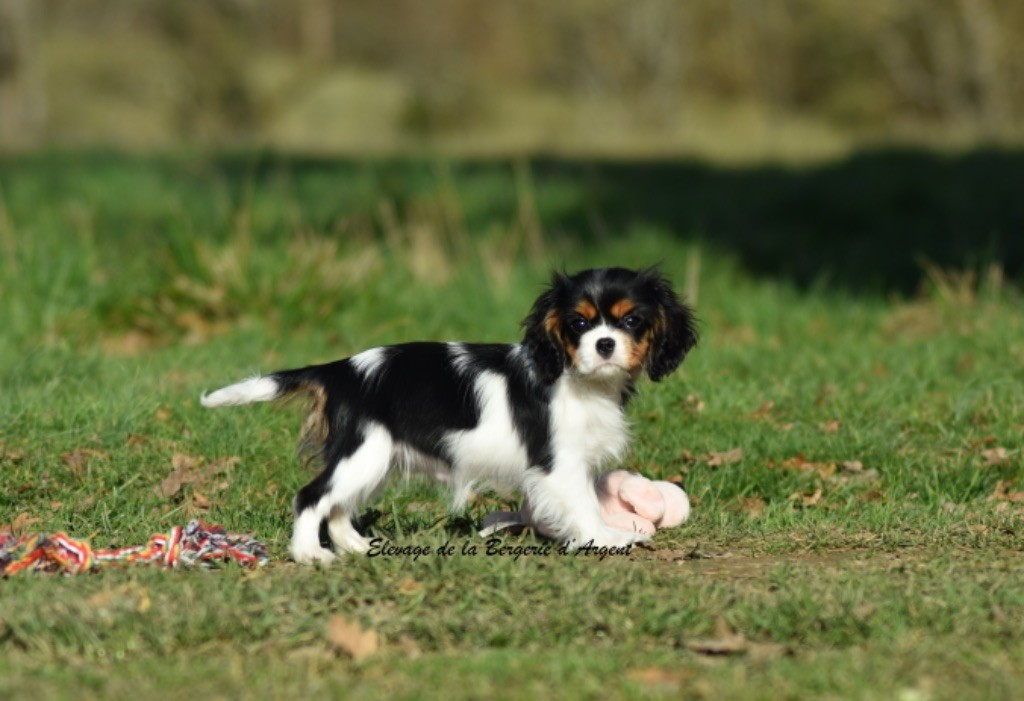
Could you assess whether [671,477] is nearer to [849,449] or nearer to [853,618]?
[849,449]

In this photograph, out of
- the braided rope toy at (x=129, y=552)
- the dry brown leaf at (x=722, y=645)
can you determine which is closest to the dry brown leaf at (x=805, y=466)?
the dry brown leaf at (x=722, y=645)

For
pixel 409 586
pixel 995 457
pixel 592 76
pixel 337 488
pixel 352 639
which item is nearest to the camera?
pixel 352 639

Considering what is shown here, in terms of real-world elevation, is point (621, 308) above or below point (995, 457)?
above

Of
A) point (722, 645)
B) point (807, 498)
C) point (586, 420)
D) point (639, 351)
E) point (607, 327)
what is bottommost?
point (807, 498)

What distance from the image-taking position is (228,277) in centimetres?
1022

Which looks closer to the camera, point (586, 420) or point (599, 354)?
point (599, 354)

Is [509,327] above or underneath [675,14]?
underneath

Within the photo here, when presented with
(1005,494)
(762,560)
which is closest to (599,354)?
(762,560)

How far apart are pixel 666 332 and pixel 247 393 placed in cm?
172

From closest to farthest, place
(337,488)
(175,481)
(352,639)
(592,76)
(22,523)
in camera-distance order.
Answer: (352,639)
(337,488)
(22,523)
(175,481)
(592,76)

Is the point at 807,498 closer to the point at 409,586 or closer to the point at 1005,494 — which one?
the point at 1005,494

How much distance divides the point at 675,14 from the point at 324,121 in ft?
24.1

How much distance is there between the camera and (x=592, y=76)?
29.1 m

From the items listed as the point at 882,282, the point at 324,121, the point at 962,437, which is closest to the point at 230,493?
the point at 962,437
